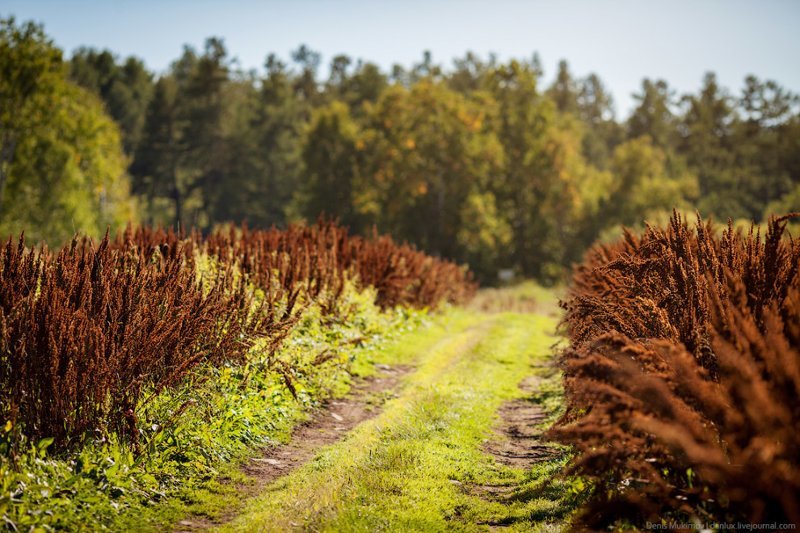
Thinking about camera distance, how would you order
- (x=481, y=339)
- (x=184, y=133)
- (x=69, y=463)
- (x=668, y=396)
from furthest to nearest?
(x=184, y=133) < (x=481, y=339) < (x=69, y=463) < (x=668, y=396)

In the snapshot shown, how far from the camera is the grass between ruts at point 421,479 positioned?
5430 mm

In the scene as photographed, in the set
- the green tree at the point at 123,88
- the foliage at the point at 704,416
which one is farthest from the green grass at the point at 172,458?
the green tree at the point at 123,88

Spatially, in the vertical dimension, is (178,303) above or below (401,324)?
above

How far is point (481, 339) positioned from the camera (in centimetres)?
1617

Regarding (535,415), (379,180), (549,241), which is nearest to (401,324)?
(535,415)

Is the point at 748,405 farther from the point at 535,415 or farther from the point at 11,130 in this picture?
the point at 11,130

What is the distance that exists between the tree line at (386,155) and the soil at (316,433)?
1226 cm

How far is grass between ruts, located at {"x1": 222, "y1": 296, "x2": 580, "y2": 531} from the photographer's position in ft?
17.8

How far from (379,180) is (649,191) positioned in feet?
81.0

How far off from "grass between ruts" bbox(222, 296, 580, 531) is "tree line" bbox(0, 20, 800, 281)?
13.9m

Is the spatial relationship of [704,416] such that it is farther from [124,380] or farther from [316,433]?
[124,380]

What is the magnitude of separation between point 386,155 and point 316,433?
45498mm

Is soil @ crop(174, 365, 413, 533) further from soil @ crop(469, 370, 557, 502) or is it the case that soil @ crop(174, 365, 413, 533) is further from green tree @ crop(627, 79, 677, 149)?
green tree @ crop(627, 79, 677, 149)

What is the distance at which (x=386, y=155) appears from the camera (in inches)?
2062
